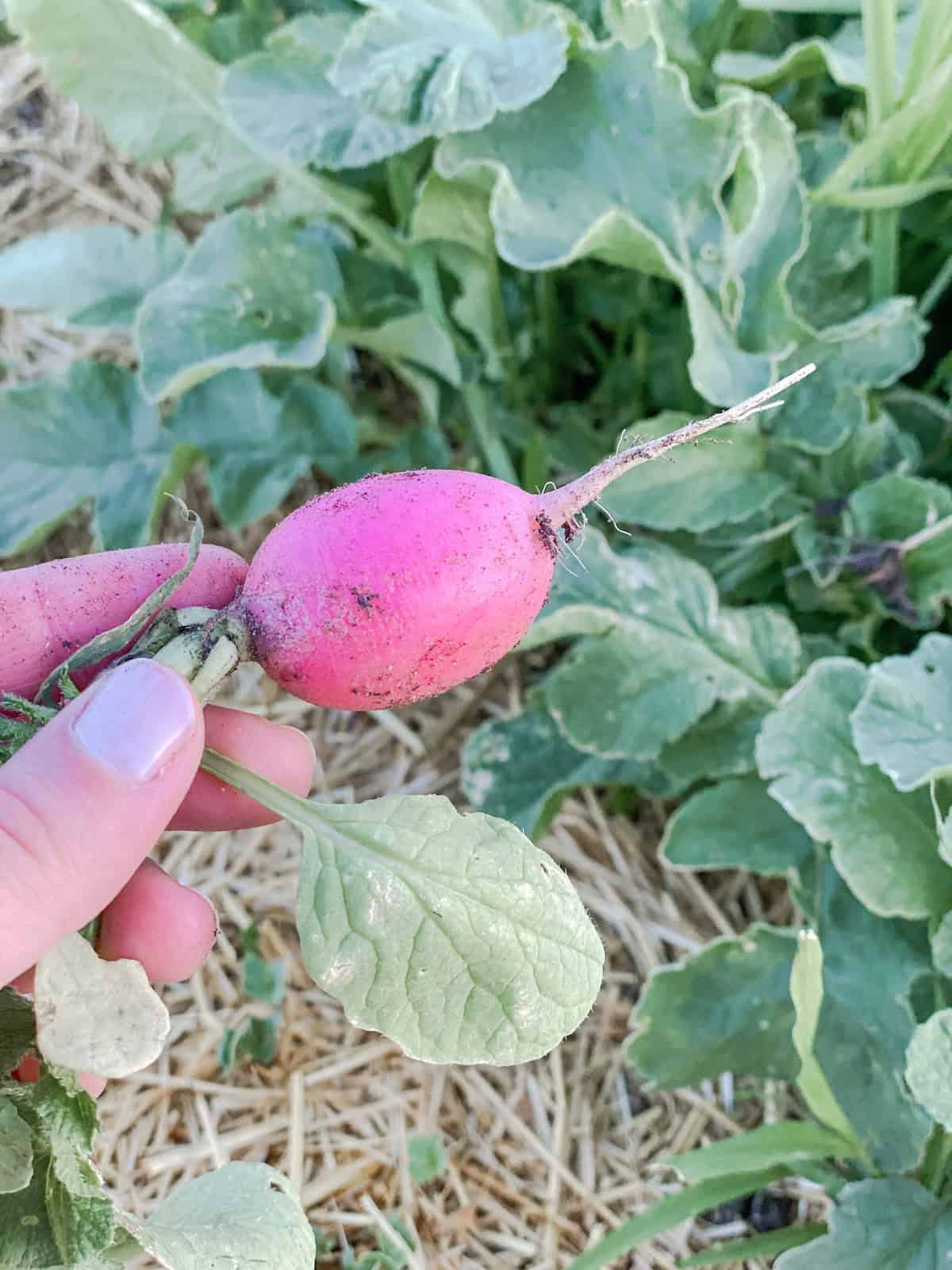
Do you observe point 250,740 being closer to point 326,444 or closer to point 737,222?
point 326,444

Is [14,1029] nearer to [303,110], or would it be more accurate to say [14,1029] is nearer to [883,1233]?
[883,1233]

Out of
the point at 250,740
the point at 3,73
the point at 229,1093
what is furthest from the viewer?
the point at 3,73

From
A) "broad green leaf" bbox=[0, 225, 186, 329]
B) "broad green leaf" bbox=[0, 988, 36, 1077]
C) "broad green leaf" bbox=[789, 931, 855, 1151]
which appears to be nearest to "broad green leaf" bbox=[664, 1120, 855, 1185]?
"broad green leaf" bbox=[789, 931, 855, 1151]

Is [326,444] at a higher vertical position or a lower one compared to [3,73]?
lower

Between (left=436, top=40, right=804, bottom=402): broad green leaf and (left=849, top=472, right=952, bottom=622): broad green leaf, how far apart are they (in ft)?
0.58

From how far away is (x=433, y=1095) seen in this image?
41.3 inches

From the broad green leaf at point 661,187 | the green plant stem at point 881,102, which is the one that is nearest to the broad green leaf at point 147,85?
the broad green leaf at point 661,187

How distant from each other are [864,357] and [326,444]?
1.89ft

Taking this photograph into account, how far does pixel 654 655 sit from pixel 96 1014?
0.64 meters

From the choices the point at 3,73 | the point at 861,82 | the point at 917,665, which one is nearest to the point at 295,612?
the point at 917,665

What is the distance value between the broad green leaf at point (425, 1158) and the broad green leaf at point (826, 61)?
106cm

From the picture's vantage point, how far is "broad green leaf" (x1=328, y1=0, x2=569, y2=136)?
0.89 meters

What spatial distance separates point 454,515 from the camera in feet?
2.15

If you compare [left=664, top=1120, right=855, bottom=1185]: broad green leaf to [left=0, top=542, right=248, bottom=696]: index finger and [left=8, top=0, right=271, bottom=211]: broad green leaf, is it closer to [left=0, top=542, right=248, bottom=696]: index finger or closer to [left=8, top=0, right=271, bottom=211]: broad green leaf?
[left=0, top=542, right=248, bottom=696]: index finger
